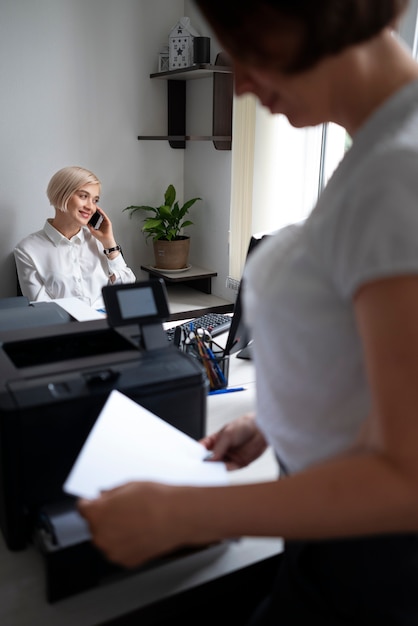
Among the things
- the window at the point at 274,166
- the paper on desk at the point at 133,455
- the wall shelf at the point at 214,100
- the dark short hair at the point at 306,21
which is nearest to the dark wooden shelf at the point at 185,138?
the wall shelf at the point at 214,100

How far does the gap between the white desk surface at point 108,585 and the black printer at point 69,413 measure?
20 mm

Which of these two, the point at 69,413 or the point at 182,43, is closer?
the point at 69,413

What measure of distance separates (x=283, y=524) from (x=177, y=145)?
3.47m

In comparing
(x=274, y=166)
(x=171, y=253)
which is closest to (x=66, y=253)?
Result: (x=171, y=253)

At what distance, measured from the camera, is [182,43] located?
10.9 feet

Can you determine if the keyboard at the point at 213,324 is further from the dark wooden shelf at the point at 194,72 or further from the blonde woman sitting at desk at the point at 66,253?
the dark wooden shelf at the point at 194,72

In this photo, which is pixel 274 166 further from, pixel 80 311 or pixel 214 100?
pixel 80 311

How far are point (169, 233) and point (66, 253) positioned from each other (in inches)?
32.7

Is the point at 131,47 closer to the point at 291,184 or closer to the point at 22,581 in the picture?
the point at 291,184

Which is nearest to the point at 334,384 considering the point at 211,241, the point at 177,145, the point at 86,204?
the point at 86,204

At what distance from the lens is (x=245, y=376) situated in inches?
66.9

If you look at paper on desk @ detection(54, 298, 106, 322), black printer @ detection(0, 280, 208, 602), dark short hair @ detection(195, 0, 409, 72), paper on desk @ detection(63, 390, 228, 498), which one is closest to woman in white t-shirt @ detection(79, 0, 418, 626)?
dark short hair @ detection(195, 0, 409, 72)

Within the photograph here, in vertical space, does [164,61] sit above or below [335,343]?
above

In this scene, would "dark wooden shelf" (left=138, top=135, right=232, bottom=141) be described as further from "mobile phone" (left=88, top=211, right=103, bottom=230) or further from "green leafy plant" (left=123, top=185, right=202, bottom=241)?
"mobile phone" (left=88, top=211, right=103, bottom=230)
